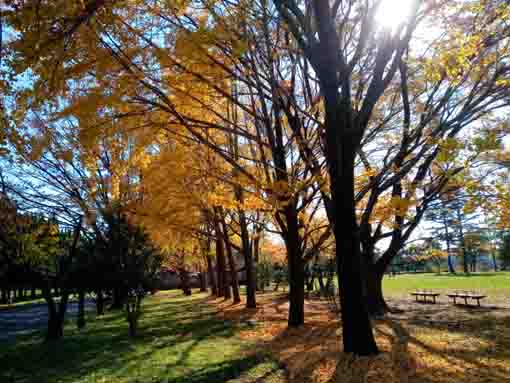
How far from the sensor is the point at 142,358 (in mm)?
6746

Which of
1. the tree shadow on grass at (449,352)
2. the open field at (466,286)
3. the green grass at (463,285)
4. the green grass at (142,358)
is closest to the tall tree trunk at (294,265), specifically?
the green grass at (142,358)

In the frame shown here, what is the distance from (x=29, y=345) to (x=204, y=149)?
7.09 metres

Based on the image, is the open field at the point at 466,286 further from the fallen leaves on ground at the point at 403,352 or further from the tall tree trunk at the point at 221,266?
the tall tree trunk at the point at 221,266

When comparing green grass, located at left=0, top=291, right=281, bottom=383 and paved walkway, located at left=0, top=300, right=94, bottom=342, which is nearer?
green grass, located at left=0, top=291, right=281, bottom=383

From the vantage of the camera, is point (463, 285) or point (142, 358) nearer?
point (142, 358)

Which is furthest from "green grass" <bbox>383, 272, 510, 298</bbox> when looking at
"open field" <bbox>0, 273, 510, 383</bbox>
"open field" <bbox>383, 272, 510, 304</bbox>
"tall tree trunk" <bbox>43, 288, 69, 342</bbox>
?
"tall tree trunk" <bbox>43, 288, 69, 342</bbox>

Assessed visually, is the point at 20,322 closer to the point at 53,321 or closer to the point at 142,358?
the point at 53,321

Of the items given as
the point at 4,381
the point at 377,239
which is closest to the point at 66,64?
the point at 4,381

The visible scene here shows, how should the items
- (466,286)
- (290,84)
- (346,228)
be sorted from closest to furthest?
(346,228), (290,84), (466,286)

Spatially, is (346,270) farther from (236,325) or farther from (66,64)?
(236,325)

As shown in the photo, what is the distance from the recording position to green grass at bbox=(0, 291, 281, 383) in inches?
216

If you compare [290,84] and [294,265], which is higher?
[290,84]

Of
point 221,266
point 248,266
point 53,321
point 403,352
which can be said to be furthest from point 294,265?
point 221,266

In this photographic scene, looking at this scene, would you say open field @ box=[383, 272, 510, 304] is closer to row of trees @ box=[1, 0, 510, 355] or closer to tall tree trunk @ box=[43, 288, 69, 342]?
row of trees @ box=[1, 0, 510, 355]
